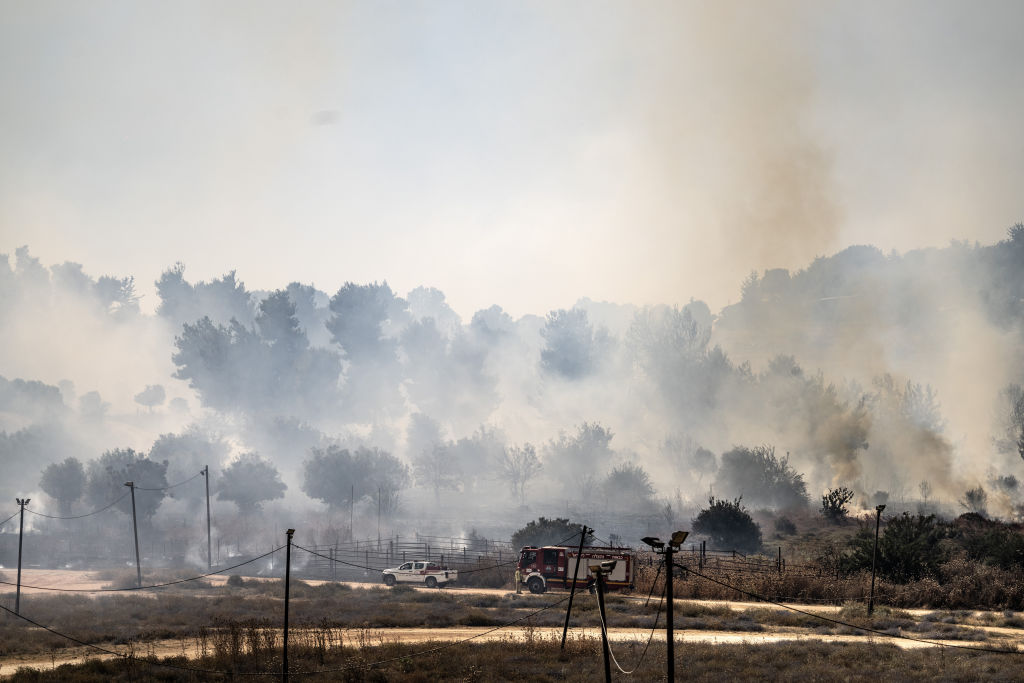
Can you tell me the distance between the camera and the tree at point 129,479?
96.2 meters

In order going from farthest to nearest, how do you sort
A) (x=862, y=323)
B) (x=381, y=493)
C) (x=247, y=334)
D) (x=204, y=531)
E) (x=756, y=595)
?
1. (x=247, y=334)
2. (x=862, y=323)
3. (x=381, y=493)
4. (x=204, y=531)
5. (x=756, y=595)

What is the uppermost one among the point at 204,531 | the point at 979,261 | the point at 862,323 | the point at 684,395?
the point at 979,261

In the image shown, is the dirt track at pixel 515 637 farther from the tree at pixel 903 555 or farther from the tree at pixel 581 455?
the tree at pixel 581 455

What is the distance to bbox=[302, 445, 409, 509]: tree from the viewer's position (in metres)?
105

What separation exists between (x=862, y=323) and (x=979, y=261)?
17.5 metres

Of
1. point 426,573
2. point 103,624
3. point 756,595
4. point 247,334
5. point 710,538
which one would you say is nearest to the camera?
point 103,624

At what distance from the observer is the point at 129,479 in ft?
326

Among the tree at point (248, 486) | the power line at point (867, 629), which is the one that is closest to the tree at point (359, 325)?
the tree at point (248, 486)

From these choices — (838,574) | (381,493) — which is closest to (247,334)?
(381,493)

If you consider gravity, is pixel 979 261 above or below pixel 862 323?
above

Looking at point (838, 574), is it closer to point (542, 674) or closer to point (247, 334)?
point (542, 674)

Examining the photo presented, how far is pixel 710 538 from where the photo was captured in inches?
2896

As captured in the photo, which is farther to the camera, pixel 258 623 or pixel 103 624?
pixel 103 624

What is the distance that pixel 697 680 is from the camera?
88.6ft
